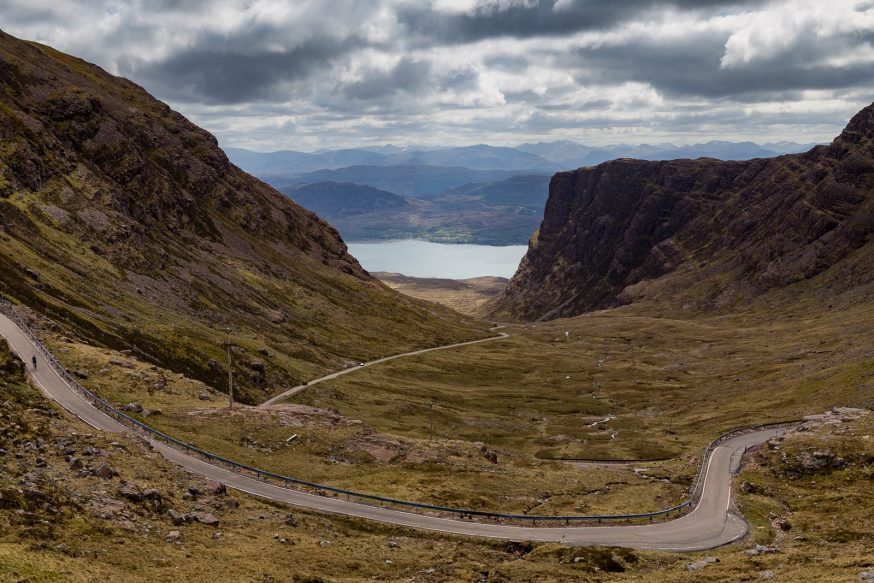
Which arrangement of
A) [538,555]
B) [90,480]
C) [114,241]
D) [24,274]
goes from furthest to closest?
[114,241], [24,274], [538,555], [90,480]

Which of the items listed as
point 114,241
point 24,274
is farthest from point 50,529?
point 114,241

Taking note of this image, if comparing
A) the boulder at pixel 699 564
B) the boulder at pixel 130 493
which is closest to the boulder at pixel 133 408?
the boulder at pixel 130 493

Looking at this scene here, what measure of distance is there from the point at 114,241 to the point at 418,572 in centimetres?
15270

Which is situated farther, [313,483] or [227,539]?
[313,483]

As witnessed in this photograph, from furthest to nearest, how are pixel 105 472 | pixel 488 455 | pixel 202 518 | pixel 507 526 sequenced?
pixel 488 455 → pixel 507 526 → pixel 105 472 → pixel 202 518

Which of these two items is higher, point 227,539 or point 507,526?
point 227,539

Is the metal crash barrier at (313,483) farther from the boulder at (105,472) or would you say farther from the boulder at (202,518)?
the boulder at (105,472)

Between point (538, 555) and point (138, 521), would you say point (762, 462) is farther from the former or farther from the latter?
point (138, 521)

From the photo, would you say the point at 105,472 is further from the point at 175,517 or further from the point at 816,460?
the point at 816,460

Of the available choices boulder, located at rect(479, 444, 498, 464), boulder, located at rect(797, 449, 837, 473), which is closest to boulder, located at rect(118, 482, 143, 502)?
boulder, located at rect(479, 444, 498, 464)

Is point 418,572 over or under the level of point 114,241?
under

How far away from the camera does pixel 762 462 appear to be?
252 feet

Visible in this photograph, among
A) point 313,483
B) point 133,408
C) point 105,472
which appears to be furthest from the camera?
point 133,408

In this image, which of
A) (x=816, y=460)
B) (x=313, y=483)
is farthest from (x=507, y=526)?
(x=816, y=460)
